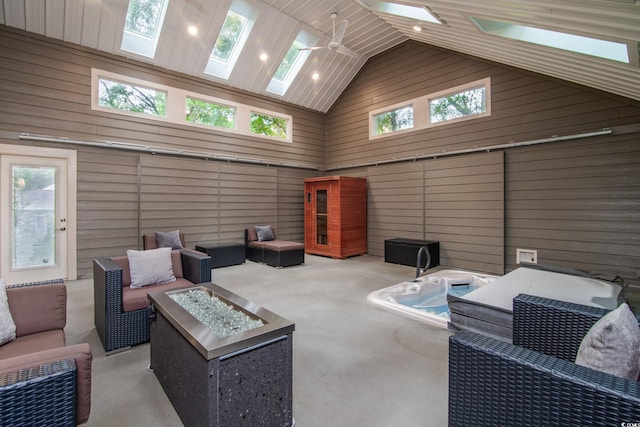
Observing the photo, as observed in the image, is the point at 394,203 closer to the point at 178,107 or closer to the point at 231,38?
the point at 231,38

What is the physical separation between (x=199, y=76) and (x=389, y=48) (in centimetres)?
460

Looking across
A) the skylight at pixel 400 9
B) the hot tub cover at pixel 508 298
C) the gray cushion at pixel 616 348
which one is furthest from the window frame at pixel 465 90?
the gray cushion at pixel 616 348

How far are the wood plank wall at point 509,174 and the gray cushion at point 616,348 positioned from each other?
14.9 feet

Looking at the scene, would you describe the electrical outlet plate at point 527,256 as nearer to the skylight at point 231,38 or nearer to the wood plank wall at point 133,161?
the wood plank wall at point 133,161

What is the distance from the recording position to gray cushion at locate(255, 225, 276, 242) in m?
7.05

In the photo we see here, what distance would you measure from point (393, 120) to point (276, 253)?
4.39 metres

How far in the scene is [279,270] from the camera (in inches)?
234

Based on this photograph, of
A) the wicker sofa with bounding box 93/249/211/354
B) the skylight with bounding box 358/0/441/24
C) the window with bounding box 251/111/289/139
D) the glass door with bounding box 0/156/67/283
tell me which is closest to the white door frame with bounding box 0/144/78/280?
the glass door with bounding box 0/156/67/283

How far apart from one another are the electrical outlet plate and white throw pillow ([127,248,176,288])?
563 centimetres

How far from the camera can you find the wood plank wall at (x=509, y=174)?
4422 mm

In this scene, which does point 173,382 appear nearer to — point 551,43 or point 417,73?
point 551,43

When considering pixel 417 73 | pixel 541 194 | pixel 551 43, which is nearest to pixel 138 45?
pixel 417 73

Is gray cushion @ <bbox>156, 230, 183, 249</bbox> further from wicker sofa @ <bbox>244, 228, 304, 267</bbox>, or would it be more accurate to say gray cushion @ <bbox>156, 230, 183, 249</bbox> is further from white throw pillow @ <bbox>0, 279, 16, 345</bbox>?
white throw pillow @ <bbox>0, 279, 16, 345</bbox>

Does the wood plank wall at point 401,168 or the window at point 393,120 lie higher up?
the window at point 393,120
